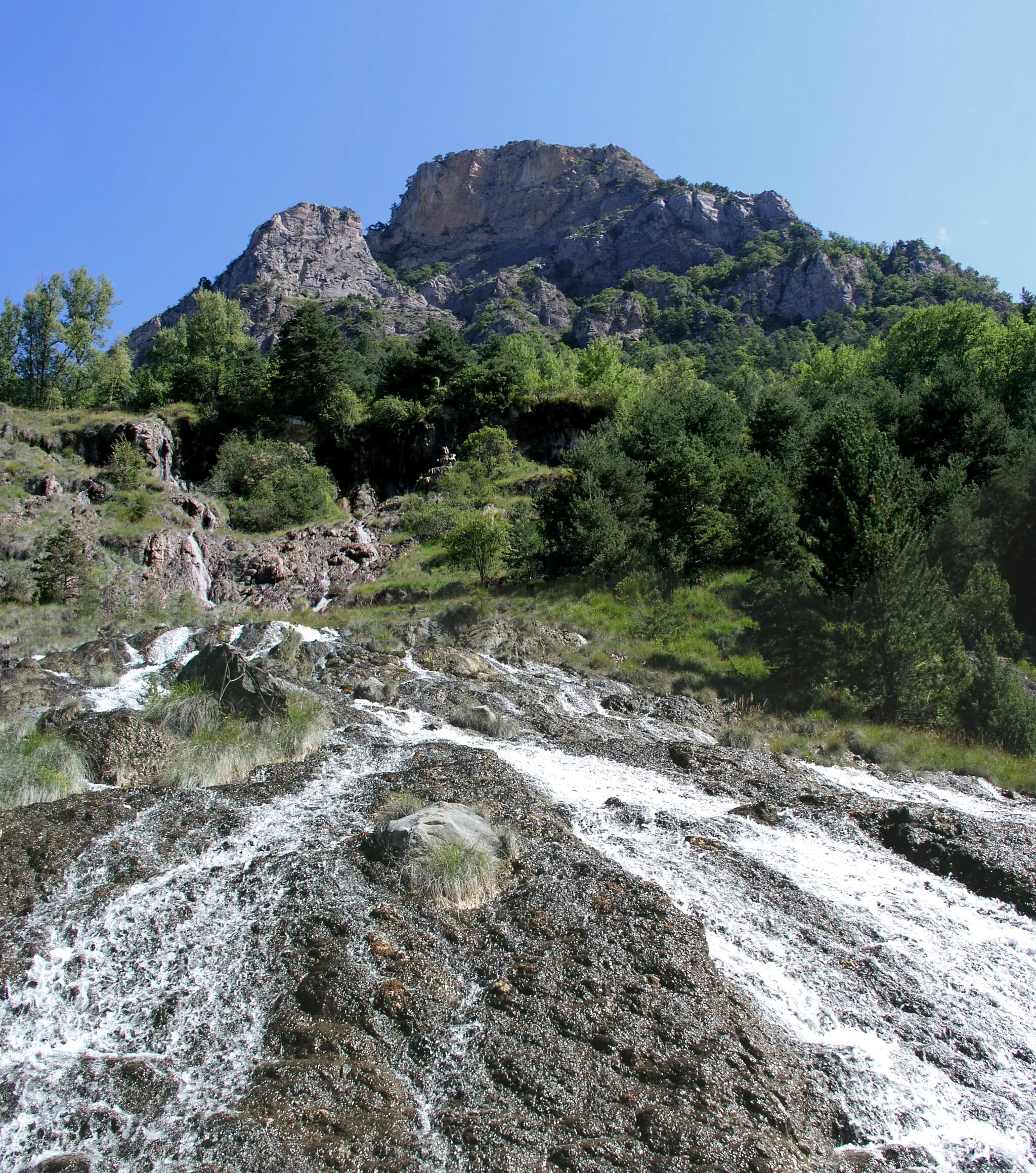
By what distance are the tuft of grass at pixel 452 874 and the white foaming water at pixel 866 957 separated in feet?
6.70

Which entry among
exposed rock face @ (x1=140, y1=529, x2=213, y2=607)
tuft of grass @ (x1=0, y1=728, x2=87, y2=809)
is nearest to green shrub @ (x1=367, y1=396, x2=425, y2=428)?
exposed rock face @ (x1=140, y1=529, x2=213, y2=607)

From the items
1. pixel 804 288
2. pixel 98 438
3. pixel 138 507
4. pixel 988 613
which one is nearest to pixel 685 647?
pixel 988 613

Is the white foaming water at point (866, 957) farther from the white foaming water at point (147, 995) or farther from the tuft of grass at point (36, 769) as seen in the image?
the tuft of grass at point (36, 769)

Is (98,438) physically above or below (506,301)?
below

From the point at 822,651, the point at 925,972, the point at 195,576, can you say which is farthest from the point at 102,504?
the point at 925,972

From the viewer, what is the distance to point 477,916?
8898mm

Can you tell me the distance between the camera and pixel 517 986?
7.78 meters

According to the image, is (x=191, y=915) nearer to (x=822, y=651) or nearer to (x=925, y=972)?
(x=925, y=972)

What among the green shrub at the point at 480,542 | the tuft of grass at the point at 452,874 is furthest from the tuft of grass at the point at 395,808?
the green shrub at the point at 480,542

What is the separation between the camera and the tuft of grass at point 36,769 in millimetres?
11078

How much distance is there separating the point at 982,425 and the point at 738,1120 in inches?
1406

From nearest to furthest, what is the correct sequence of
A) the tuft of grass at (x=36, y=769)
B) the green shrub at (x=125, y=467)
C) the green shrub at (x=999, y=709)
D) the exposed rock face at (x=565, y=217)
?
the tuft of grass at (x=36, y=769) → the green shrub at (x=999, y=709) → the green shrub at (x=125, y=467) → the exposed rock face at (x=565, y=217)

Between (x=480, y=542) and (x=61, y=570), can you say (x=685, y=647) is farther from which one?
(x=61, y=570)

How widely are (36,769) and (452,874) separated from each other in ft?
22.5
